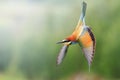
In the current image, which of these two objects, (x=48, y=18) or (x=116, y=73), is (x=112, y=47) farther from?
(x=48, y=18)

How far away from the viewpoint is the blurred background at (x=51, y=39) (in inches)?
82.1

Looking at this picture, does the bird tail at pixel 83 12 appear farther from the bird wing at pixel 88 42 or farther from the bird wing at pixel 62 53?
the bird wing at pixel 62 53

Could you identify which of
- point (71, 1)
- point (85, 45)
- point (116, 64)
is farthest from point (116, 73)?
point (71, 1)

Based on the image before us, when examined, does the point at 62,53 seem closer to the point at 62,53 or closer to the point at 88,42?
the point at 62,53

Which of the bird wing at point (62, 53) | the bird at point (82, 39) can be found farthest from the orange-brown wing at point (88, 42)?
the bird wing at point (62, 53)

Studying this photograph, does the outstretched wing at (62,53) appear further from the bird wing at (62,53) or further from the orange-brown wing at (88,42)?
the orange-brown wing at (88,42)

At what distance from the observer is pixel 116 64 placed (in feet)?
6.85

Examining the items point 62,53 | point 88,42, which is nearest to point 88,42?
point 88,42

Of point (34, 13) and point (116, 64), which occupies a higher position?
point (34, 13)

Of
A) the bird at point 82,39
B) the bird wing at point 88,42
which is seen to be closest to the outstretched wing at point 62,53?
the bird at point 82,39

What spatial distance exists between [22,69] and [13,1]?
434mm

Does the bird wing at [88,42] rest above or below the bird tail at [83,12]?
below

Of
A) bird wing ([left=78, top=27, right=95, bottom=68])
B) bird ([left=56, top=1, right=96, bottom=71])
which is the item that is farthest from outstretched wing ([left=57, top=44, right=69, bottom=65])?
bird wing ([left=78, top=27, right=95, bottom=68])

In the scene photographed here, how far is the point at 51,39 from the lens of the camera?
2.10 m
